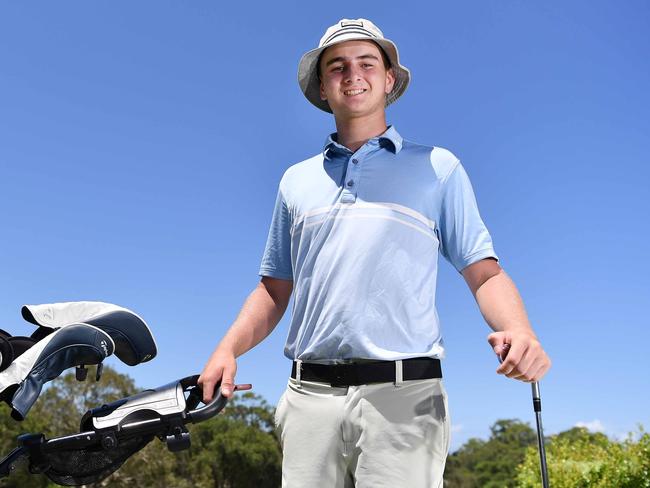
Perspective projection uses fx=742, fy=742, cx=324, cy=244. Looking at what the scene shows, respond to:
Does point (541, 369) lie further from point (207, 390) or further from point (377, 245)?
point (207, 390)

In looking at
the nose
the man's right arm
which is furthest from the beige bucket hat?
the man's right arm

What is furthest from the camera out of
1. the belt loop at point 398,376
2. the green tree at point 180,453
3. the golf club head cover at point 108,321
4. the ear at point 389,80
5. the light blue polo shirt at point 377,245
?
the green tree at point 180,453

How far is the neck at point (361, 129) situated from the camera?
121 inches

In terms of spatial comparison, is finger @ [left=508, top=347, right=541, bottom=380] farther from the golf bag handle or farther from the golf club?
the golf bag handle

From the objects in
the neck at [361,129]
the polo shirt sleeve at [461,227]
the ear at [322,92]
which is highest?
the ear at [322,92]

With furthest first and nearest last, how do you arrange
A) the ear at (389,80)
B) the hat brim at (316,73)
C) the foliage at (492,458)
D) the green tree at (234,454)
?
the foliage at (492,458) < the green tree at (234,454) < the ear at (389,80) < the hat brim at (316,73)

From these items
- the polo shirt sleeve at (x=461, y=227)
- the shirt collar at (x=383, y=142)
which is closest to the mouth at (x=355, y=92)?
the shirt collar at (x=383, y=142)

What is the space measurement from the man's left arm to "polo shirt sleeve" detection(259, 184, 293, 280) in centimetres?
78

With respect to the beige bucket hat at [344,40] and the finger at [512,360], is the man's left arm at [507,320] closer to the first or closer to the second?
the finger at [512,360]

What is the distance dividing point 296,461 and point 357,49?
5.43 ft

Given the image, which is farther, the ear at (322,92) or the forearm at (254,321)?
the ear at (322,92)

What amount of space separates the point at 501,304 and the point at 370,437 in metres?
0.65

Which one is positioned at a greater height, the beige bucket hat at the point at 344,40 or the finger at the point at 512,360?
the beige bucket hat at the point at 344,40

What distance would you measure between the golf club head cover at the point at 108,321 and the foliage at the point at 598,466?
12.5 m
